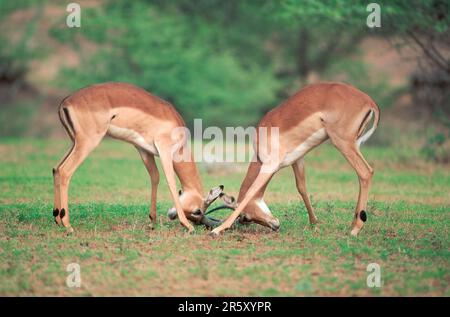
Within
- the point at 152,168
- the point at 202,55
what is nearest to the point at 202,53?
the point at 202,55

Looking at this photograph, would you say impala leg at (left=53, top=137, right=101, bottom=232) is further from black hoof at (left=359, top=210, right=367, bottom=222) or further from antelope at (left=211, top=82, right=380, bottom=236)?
black hoof at (left=359, top=210, right=367, bottom=222)

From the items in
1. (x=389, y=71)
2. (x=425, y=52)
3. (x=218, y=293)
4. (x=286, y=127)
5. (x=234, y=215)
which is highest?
(x=389, y=71)

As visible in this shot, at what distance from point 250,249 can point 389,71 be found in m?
21.3

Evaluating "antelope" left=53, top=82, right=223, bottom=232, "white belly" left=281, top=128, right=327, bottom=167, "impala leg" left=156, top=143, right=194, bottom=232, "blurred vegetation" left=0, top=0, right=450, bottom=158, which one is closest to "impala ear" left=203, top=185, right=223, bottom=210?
"antelope" left=53, top=82, right=223, bottom=232

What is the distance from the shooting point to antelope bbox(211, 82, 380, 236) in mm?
7363

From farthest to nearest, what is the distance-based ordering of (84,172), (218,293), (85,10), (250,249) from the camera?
1. (85,10)
2. (84,172)
3. (250,249)
4. (218,293)

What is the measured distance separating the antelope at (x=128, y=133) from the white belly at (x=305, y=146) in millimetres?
742

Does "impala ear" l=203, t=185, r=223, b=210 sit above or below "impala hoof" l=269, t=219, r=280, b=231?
above

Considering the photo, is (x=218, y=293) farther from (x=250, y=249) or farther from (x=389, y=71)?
(x=389, y=71)

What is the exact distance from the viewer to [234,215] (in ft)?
24.1

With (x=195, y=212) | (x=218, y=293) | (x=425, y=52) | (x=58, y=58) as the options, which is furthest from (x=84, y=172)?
(x=58, y=58)

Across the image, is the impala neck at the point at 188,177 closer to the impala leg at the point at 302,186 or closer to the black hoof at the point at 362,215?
the impala leg at the point at 302,186

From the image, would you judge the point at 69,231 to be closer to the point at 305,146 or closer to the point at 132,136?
the point at 132,136

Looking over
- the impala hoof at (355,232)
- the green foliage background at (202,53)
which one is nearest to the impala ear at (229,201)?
the impala hoof at (355,232)
